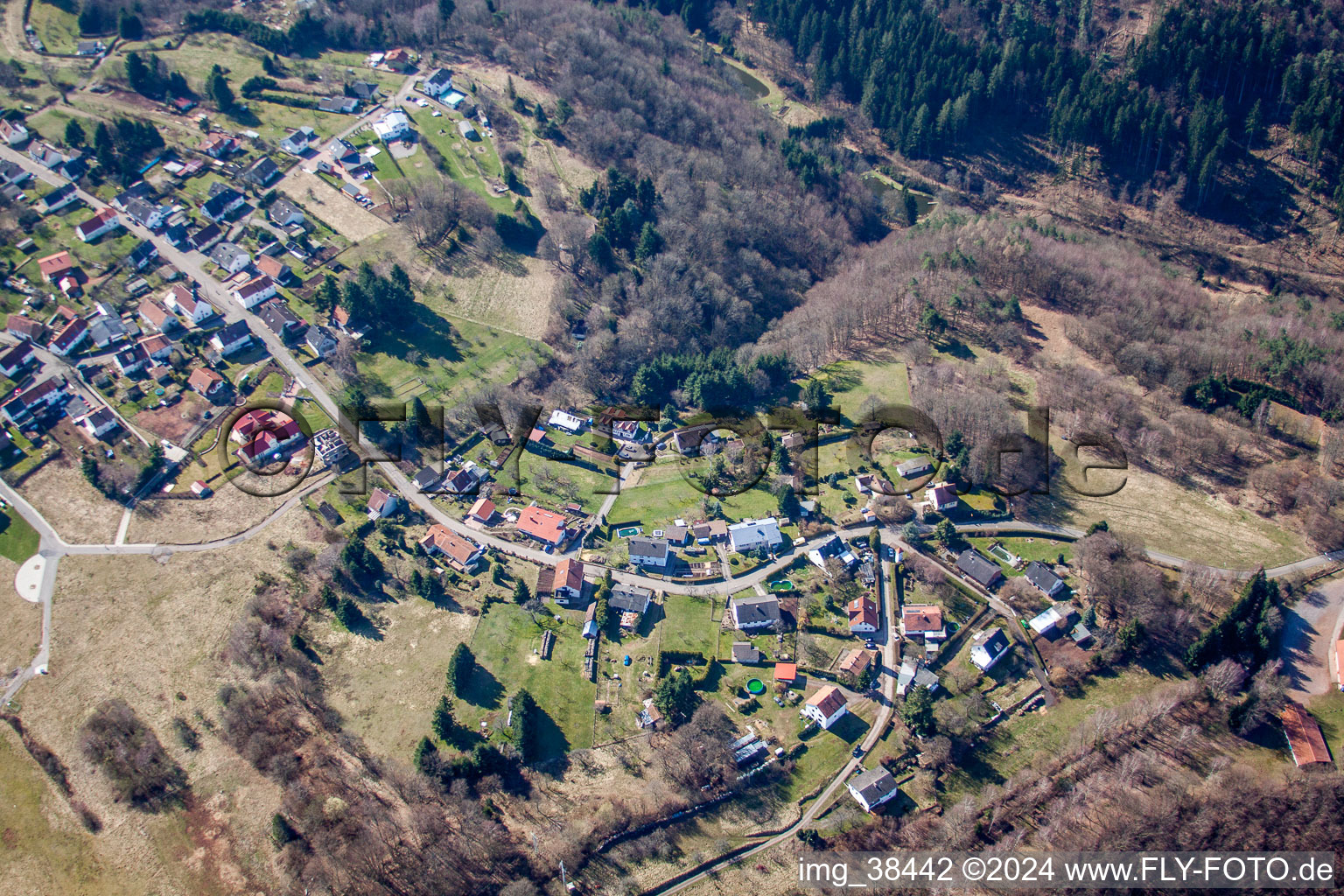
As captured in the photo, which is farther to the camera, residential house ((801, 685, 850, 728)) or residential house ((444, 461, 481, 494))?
residential house ((444, 461, 481, 494))

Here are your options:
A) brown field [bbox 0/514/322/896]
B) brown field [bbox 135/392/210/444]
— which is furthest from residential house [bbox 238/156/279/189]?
brown field [bbox 0/514/322/896]

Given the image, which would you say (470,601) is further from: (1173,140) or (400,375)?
(1173,140)

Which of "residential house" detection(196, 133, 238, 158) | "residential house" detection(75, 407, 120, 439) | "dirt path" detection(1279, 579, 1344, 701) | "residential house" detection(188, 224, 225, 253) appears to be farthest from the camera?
"residential house" detection(196, 133, 238, 158)

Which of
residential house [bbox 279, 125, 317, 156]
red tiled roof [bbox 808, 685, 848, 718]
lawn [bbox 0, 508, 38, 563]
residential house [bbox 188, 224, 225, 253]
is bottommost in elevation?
lawn [bbox 0, 508, 38, 563]

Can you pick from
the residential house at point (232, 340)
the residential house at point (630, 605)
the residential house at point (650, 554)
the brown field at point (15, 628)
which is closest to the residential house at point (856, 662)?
the residential house at point (630, 605)

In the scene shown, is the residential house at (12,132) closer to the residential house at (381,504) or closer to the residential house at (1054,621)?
the residential house at (381,504)

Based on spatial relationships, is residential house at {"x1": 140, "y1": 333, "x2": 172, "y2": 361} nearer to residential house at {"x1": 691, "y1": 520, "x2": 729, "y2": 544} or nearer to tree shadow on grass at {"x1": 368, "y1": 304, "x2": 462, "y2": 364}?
tree shadow on grass at {"x1": 368, "y1": 304, "x2": 462, "y2": 364}

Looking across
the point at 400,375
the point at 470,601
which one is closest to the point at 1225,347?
the point at 470,601
